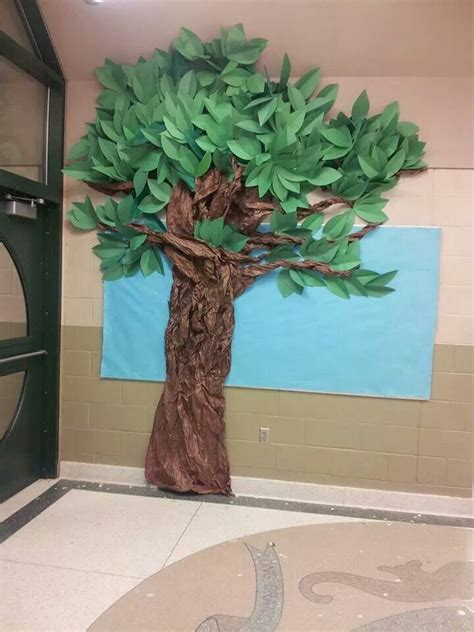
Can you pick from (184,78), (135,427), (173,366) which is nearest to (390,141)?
(184,78)

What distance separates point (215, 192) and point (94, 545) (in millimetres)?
2104

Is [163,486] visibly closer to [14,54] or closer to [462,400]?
[462,400]

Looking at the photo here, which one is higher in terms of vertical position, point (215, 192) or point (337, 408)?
point (215, 192)

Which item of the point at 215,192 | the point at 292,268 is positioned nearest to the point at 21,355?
the point at 215,192

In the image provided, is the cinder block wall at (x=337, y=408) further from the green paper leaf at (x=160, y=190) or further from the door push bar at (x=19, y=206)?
the green paper leaf at (x=160, y=190)

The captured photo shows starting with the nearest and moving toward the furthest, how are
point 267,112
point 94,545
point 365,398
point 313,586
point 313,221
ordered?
point 313,586 < point 94,545 < point 267,112 < point 313,221 < point 365,398

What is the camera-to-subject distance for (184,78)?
2980 mm

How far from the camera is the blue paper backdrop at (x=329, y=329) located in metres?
3.04

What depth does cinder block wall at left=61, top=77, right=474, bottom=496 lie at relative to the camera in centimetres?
303

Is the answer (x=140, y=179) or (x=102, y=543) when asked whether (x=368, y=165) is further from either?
(x=102, y=543)

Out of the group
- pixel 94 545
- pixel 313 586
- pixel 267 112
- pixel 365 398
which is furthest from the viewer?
pixel 365 398

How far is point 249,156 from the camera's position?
2918mm

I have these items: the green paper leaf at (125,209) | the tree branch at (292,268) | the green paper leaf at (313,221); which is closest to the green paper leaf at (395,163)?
the green paper leaf at (313,221)

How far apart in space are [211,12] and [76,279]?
1.87 meters
